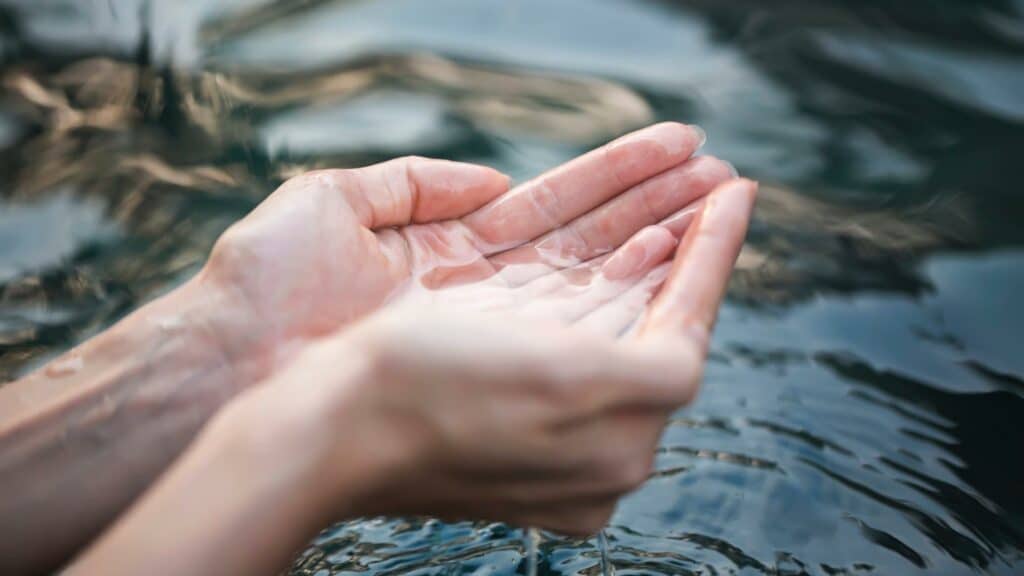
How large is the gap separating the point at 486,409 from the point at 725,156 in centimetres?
237

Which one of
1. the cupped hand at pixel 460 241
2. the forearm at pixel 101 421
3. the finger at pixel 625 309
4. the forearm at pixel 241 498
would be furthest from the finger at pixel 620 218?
the forearm at pixel 241 498

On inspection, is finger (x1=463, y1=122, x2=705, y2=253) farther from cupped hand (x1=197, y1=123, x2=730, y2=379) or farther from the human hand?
the human hand

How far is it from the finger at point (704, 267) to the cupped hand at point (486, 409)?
0.02 metres

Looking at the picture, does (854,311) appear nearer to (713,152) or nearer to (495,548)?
(713,152)

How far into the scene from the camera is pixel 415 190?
231cm

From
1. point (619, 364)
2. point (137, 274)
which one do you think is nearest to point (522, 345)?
point (619, 364)

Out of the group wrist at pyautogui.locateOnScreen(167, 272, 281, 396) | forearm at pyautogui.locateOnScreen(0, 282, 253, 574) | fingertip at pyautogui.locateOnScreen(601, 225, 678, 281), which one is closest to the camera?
forearm at pyautogui.locateOnScreen(0, 282, 253, 574)

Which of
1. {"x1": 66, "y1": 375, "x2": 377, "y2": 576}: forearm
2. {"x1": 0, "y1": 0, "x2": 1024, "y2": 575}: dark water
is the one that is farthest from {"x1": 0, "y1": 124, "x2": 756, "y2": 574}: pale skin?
{"x1": 0, "y1": 0, "x2": 1024, "y2": 575}: dark water

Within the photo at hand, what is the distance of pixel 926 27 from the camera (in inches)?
144

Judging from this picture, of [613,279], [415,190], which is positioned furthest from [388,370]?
[415,190]

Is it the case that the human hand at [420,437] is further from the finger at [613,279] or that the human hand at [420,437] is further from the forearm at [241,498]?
the finger at [613,279]

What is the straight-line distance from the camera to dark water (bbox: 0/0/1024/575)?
2.24 m

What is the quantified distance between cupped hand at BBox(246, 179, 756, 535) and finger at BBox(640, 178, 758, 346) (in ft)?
0.05

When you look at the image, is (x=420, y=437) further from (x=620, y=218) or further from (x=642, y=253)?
(x=620, y=218)
